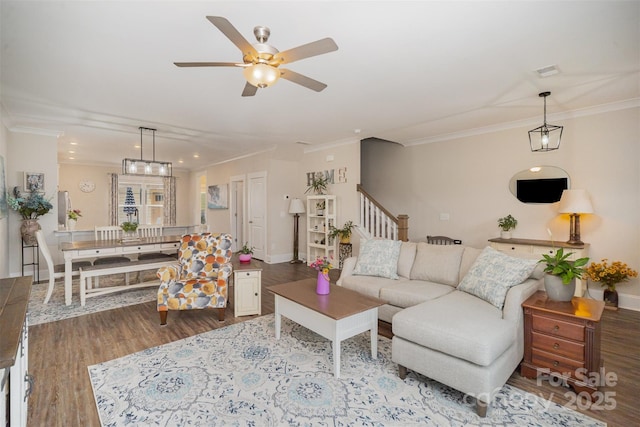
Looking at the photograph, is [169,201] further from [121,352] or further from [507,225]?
[507,225]

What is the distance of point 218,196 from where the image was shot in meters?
9.20

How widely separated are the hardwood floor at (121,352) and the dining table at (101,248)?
0.73 meters

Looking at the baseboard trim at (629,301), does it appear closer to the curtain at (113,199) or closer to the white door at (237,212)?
the white door at (237,212)

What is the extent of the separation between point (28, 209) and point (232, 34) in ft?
17.9

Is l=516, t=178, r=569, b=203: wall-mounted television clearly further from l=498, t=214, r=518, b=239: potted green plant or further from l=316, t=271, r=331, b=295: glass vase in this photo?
l=316, t=271, r=331, b=295: glass vase

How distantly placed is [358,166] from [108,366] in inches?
191

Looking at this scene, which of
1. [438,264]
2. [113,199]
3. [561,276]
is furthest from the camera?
[113,199]

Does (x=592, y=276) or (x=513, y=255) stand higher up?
(x=513, y=255)

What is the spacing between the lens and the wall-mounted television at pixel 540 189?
4480 mm

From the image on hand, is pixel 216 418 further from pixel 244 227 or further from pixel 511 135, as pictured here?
pixel 244 227

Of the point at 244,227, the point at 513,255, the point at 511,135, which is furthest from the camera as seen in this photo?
the point at 244,227

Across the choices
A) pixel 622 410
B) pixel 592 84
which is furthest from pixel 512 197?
pixel 622 410

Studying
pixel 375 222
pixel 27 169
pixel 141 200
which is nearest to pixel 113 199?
pixel 141 200

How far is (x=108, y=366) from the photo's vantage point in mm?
2559
